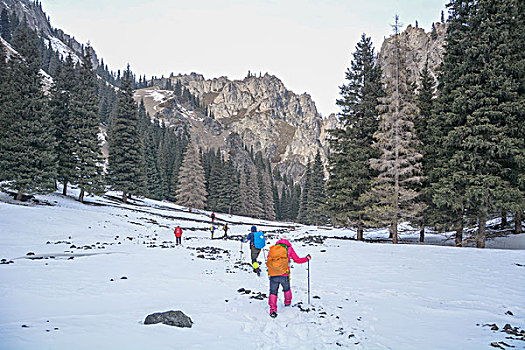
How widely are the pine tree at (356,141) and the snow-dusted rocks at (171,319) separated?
58.2ft

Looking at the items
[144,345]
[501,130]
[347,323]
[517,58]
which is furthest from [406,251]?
[144,345]

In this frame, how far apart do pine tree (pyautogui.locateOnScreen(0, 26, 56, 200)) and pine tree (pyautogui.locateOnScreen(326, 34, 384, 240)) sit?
23.4 m

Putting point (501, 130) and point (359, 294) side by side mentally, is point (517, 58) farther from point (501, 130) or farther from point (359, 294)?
point (359, 294)

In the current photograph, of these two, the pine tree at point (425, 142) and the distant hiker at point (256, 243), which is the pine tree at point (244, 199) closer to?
the pine tree at point (425, 142)

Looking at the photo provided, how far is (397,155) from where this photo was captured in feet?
64.0

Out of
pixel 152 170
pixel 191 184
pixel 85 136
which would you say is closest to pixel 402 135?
pixel 85 136

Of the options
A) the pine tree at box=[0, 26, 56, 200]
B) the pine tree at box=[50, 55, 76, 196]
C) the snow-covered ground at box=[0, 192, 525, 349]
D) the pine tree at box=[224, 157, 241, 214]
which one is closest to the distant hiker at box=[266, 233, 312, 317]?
the snow-covered ground at box=[0, 192, 525, 349]

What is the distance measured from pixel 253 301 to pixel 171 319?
258cm

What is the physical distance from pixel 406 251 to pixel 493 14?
43.9 feet

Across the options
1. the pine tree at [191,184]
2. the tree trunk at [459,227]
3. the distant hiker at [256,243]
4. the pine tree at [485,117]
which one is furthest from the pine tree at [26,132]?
the tree trunk at [459,227]

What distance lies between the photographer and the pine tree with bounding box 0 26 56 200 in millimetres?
23719

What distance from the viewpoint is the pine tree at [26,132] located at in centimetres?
2372

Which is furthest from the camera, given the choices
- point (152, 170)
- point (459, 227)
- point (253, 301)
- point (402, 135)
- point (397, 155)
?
point (152, 170)

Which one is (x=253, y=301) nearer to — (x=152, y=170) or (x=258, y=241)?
(x=258, y=241)
